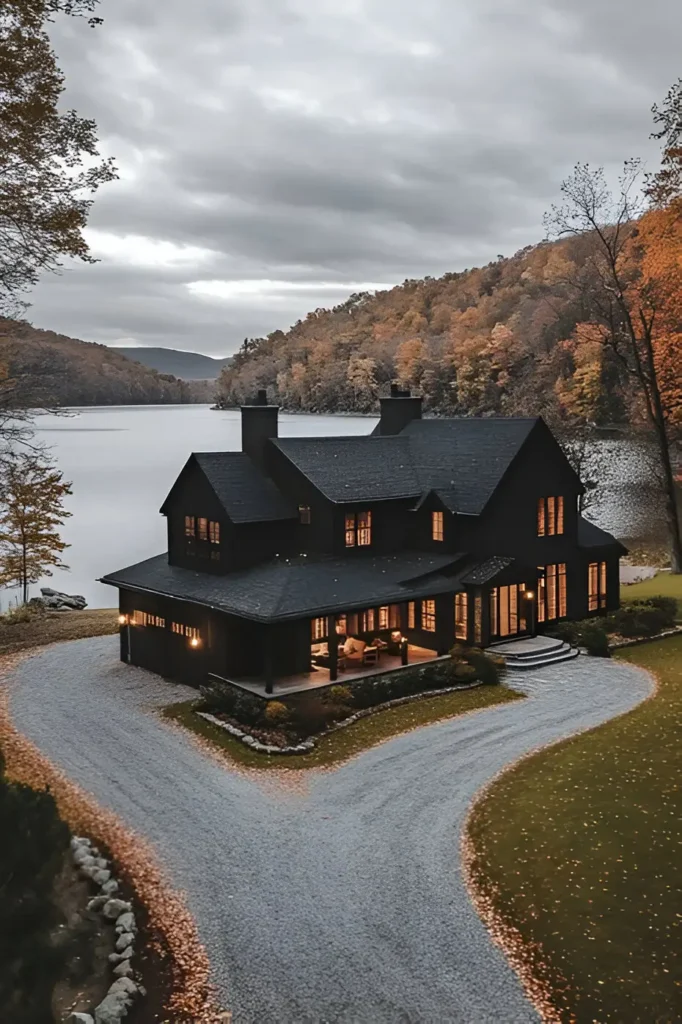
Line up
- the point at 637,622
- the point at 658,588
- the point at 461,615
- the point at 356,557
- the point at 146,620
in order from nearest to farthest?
the point at 146,620 → the point at 461,615 → the point at 356,557 → the point at 637,622 → the point at 658,588

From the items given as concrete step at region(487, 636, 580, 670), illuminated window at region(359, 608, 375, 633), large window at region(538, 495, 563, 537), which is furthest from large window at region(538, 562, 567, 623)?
illuminated window at region(359, 608, 375, 633)

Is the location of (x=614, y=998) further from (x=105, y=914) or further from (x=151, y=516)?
(x=151, y=516)

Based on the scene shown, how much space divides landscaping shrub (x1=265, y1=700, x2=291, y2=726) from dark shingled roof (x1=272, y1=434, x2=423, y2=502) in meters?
8.15

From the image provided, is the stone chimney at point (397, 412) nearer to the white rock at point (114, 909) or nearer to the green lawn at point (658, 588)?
the green lawn at point (658, 588)

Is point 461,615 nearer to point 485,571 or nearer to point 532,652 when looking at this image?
point 485,571

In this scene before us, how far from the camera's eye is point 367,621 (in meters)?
24.8

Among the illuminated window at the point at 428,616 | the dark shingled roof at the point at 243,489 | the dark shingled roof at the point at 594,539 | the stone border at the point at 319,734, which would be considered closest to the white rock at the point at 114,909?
the stone border at the point at 319,734

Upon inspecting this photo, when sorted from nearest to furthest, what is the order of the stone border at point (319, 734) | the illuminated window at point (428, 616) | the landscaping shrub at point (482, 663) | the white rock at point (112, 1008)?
the white rock at point (112, 1008) → the stone border at point (319, 734) → the landscaping shrub at point (482, 663) → the illuminated window at point (428, 616)

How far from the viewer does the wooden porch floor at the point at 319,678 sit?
2169 centimetres

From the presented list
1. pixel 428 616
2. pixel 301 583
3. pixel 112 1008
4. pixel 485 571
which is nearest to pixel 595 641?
pixel 485 571

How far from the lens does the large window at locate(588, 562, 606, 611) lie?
1184 inches

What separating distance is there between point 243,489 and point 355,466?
172 inches

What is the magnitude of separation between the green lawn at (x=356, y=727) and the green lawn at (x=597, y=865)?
346 centimetres

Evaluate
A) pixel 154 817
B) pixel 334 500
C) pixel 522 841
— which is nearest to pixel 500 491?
pixel 334 500
